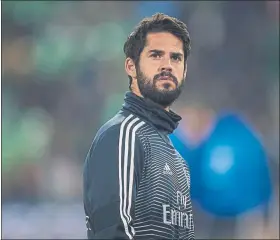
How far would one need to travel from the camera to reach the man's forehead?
106cm

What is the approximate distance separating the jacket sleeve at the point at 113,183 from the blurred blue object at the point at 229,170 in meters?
3.07

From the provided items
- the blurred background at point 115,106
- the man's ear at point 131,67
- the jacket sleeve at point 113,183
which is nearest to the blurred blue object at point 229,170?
the blurred background at point 115,106

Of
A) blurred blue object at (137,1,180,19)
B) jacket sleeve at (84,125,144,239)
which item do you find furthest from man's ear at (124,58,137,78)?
blurred blue object at (137,1,180,19)

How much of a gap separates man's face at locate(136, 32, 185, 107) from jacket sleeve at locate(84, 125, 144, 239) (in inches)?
3.9

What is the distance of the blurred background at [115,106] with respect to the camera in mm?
4176

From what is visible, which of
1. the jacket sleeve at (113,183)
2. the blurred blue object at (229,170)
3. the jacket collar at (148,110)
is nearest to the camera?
the jacket sleeve at (113,183)

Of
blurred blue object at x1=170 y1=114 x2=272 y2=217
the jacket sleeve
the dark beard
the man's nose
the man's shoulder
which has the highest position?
blurred blue object at x1=170 y1=114 x2=272 y2=217

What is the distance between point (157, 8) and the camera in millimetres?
4508

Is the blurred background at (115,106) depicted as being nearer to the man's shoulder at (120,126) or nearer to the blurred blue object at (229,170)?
the blurred blue object at (229,170)

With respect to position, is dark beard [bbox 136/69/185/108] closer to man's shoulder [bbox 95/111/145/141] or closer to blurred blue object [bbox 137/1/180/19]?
man's shoulder [bbox 95/111/145/141]

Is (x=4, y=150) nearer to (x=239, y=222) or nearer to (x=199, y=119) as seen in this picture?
(x=199, y=119)

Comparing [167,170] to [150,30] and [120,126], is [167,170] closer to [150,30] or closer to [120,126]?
[120,126]

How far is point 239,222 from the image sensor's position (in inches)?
165

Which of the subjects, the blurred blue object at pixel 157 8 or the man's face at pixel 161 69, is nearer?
the man's face at pixel 161 69
